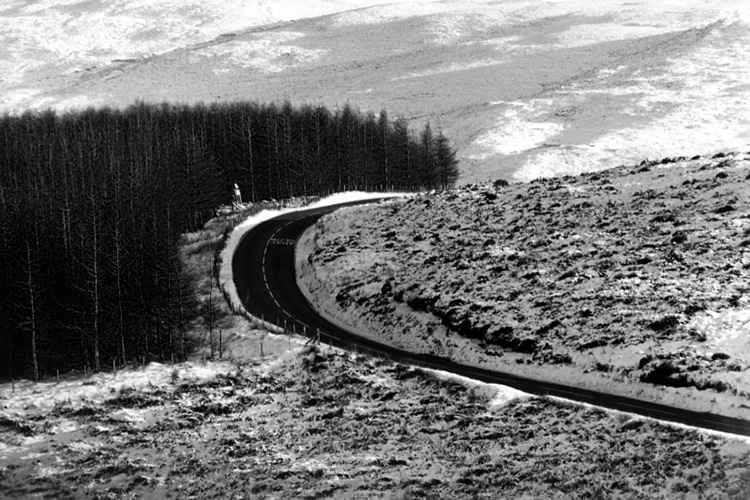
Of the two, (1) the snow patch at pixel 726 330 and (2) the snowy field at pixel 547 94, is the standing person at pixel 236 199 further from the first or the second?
(1) the snow patch at pixel 726 330

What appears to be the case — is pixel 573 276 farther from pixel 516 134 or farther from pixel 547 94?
pixel 547 94

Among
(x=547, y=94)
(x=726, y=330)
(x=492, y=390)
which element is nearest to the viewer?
(x=492, y=390)

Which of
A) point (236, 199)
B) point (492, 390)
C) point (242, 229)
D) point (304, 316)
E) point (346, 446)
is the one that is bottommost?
point (304, 316)

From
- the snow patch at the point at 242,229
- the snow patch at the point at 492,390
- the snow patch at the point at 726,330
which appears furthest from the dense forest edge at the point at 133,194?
the snow patch at the point at 726,330

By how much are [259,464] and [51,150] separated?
8029 centimetres

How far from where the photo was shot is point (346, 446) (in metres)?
26.6

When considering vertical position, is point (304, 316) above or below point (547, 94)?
below

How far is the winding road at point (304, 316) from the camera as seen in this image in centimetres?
2719

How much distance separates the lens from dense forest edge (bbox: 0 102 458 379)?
150ft

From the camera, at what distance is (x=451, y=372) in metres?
34.3

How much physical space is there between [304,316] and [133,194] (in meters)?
28.6

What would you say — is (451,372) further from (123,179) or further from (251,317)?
(123,179)

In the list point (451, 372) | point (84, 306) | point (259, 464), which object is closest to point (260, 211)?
point (84, 306)

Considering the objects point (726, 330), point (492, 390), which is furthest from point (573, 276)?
point (492, 390)
